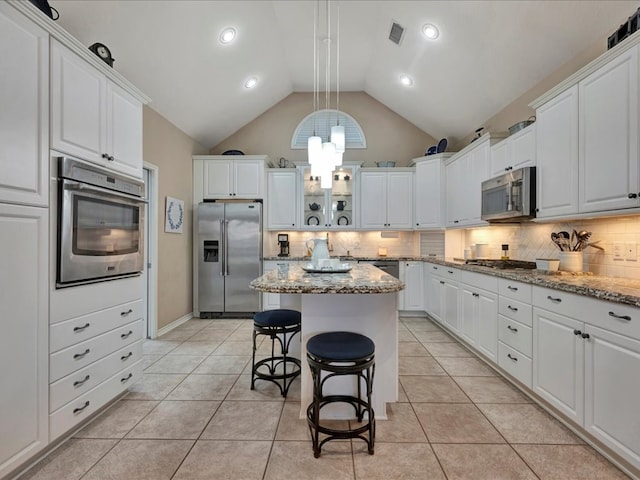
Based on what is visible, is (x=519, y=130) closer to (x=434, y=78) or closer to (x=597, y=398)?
(x=434, y=78)

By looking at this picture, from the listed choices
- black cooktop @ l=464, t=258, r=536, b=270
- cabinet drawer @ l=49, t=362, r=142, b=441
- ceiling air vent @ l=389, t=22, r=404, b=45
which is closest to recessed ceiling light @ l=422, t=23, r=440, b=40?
ceiling air vent @ l=389, t=22, r=404, b=45

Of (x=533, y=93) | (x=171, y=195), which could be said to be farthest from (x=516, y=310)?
(x=171, y=195)

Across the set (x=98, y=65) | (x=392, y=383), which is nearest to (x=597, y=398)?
(x=392, y=383)

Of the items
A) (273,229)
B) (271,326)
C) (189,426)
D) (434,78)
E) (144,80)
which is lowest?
(189,426)

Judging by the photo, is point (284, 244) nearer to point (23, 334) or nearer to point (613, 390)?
point (23, 334)

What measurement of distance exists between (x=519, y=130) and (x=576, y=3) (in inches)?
38.9

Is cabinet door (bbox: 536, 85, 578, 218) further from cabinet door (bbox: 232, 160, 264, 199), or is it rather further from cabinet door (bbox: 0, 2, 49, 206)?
cabinet door (bbox: 232, 160, 264, 199)

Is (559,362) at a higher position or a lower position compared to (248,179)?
lower

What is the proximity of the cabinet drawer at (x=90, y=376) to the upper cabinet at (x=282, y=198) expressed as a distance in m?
3.02

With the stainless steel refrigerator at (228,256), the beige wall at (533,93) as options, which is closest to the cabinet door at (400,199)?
the beige wall at (533,93)

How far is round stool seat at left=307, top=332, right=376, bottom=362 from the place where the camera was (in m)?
1.67

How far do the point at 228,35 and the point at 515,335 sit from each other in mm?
4106

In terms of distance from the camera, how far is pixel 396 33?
365cm

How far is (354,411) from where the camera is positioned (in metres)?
2.08
